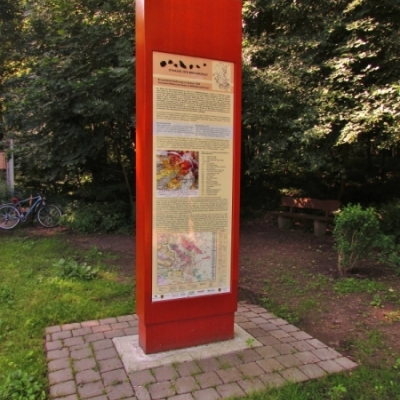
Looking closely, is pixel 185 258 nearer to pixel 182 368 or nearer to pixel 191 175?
pixel 191 175

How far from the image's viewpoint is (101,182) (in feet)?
34.1

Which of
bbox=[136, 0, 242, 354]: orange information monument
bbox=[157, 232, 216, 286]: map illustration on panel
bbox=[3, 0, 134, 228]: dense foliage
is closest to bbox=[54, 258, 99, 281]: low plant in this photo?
bbox=[136, 0, 242, 354]: orange information monument

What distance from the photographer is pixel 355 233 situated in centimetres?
518

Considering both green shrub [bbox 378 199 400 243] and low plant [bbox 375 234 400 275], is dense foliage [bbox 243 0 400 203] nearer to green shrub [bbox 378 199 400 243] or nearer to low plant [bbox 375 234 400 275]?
green shrub [bbox 378 199 400 243]

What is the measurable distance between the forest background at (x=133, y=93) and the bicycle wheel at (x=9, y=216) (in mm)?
1094

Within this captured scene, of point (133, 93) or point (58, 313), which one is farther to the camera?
point (133, 93)

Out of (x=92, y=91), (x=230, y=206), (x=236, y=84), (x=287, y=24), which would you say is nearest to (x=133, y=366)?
(x=230, y=206)

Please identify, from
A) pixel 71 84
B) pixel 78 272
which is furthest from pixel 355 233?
pixel 71 84

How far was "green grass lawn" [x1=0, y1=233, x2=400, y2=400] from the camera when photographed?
274 centimetres

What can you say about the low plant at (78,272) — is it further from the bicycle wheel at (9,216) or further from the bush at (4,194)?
the bush at (4,194)

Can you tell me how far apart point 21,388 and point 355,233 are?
164 inches

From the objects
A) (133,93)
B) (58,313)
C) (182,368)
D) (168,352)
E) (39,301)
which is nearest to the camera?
(182,368)

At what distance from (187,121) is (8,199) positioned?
790 cm

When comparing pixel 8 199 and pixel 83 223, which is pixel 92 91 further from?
pixel 8 199
